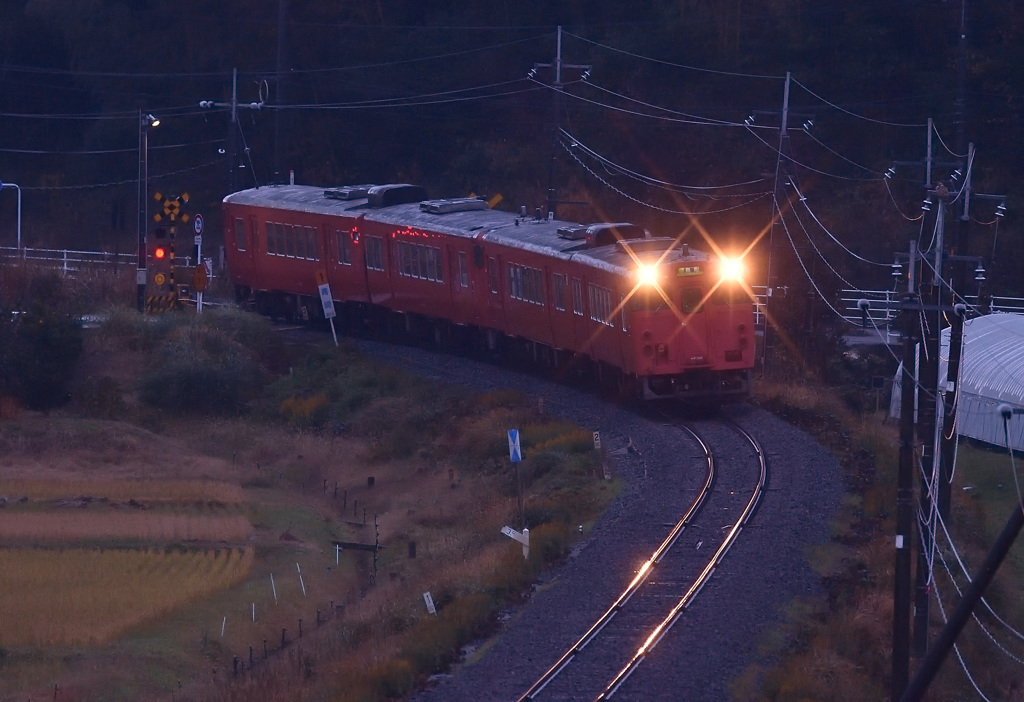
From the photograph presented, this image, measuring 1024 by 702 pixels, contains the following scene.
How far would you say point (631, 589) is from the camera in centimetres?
1670

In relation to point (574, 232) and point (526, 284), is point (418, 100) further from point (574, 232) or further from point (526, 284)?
point (574, 232)

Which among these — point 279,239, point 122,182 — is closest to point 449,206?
point 279,239

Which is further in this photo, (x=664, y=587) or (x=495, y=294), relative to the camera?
(x=495, y=294)

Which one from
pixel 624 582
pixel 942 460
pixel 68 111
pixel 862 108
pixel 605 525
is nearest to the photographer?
pixel 624 582

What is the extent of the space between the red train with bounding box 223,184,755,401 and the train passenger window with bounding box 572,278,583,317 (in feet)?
0.12

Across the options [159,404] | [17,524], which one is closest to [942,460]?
[17,524]

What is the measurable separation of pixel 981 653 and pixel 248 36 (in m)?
54.0

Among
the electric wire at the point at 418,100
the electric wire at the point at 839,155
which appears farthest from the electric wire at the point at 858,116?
the electric wire at the point at 418,100

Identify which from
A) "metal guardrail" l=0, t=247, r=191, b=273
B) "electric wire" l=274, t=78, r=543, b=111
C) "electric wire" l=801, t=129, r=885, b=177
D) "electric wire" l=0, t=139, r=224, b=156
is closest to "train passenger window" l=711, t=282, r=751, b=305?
"metal guardrail" l=0, t=247, r=191, b=273

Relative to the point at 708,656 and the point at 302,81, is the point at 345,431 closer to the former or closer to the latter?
the point at 708,656

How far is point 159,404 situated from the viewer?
32.6m

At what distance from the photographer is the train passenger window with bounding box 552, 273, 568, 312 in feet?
89.3

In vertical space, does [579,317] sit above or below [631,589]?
above

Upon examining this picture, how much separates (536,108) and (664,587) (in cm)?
4769
